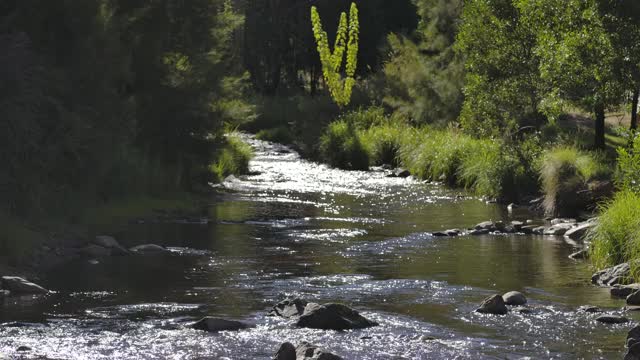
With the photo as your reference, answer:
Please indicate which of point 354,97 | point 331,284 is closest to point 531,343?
point 331,284

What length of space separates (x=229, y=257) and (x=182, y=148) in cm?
1000

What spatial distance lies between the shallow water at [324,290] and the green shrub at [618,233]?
42 cm

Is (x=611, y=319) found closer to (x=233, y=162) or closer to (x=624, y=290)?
(x=624, y=290)

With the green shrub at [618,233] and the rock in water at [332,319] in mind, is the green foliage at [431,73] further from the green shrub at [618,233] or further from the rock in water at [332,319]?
the rock in water at [332,319]

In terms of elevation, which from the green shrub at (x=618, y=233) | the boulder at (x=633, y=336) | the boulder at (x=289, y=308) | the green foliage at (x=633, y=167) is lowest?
the boulder at (x=289, y=308)

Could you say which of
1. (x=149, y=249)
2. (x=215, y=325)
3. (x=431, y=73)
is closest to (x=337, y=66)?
(x=431, y=73)

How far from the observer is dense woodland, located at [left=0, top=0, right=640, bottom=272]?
22422 mm

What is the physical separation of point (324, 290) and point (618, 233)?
5.12 meters

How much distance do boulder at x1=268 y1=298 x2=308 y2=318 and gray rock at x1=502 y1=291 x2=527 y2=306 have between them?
2863mm

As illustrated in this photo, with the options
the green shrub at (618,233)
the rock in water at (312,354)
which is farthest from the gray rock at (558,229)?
the rock in water at (312,354)

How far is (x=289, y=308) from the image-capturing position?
1516cm

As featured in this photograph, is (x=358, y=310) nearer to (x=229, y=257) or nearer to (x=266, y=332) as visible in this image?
(x=266, y=332)

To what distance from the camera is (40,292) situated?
659 inches

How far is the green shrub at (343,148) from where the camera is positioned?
136 ft
